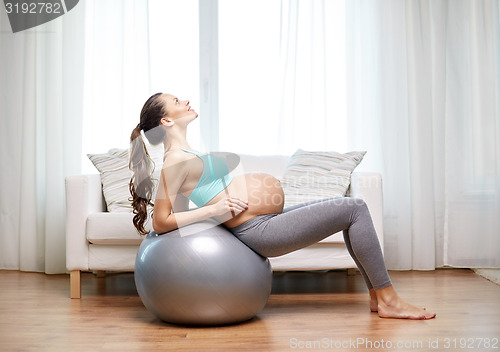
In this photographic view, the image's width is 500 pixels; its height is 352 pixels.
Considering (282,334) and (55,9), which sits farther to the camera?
(55,9)

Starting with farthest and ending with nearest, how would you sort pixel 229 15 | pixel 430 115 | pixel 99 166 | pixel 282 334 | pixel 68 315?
1. pixel 229 15
2. pixel 430 115
3. pixel 99 166
4. pixel 68 315
5. pixel 282 334

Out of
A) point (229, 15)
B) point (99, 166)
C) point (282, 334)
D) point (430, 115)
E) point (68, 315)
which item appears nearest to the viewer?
point (282, 334)

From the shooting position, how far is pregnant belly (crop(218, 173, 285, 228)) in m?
2.41

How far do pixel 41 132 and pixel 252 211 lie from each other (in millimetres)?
2303

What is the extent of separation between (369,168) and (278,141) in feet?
2.12

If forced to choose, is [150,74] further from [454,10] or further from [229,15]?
[454,10]

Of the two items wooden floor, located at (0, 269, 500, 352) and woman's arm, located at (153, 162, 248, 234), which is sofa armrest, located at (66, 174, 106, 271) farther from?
woman's arm, located at (153, 162, 248, 234)

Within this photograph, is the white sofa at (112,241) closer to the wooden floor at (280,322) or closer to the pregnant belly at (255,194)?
the wooden floor at (280,322)

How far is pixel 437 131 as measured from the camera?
13.3ft

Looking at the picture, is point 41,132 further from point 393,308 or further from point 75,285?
point 393,308

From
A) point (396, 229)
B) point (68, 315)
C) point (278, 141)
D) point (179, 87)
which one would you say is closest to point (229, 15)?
point (179, 87)

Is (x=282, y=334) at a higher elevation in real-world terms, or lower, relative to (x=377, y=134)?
lower

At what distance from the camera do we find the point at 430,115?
13.2 ft

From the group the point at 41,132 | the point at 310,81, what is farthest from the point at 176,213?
the point at 41,132
